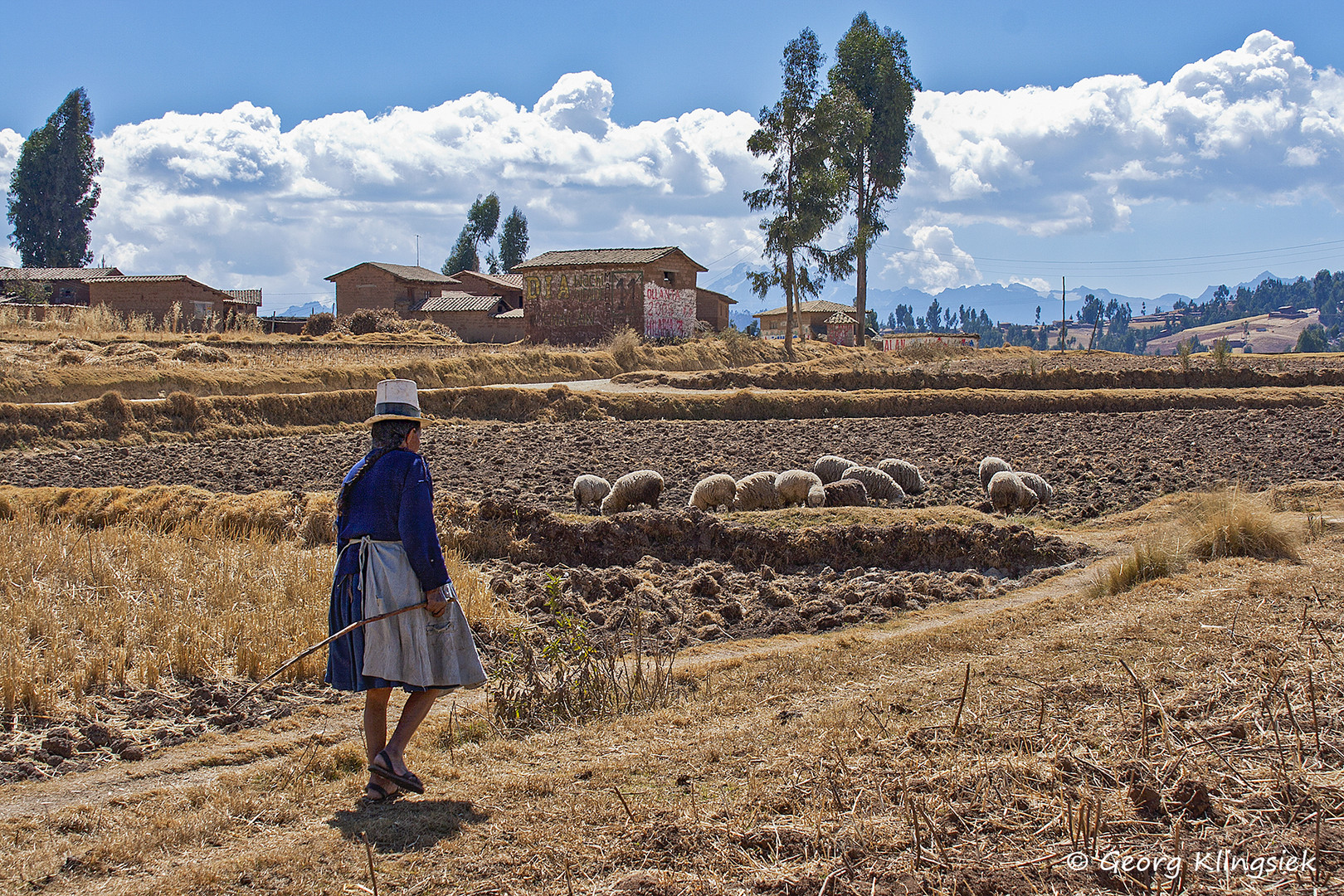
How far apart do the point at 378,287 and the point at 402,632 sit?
5854 cm

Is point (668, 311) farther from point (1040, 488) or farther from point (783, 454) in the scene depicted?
point (1040, 488)

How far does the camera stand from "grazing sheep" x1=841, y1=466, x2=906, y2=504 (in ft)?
42.7

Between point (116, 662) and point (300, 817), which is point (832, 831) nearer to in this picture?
point (300, 817)

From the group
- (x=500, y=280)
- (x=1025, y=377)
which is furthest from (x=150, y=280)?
(x=1025, y=377)

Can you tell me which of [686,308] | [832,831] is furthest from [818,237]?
[832,831]

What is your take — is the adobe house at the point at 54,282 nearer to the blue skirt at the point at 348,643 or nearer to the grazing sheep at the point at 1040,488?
the grazing sheep at the point at 1040,488

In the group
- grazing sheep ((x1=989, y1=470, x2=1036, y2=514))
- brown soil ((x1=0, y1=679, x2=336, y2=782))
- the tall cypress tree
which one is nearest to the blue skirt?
brown soil ((x1=0, y1=679, x2=336, y2=782))

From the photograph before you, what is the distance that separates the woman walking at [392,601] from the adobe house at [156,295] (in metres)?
49.1

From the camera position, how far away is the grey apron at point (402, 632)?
4328 mm

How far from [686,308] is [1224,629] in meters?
42.7

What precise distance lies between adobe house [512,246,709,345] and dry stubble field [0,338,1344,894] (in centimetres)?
3335

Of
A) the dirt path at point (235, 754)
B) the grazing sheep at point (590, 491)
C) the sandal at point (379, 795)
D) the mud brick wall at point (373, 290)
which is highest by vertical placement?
the mud brick wall at point (373, 290)

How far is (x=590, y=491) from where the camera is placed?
43.2 ft

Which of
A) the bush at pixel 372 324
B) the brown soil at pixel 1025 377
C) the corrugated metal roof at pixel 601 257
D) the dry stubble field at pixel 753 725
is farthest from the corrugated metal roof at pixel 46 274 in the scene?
the dry stubble field at pixel 753 725
